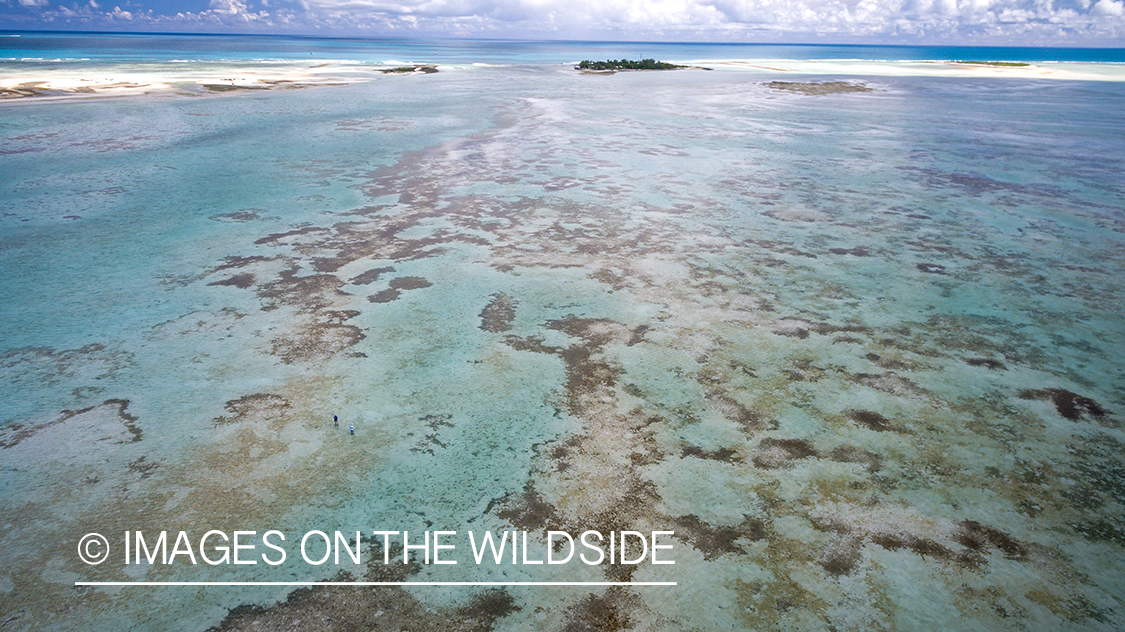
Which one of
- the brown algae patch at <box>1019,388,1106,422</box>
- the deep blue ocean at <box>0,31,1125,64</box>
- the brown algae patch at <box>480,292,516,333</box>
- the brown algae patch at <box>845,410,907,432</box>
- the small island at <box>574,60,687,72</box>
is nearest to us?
the brown algae patch at <box>845,410,907,432</box>

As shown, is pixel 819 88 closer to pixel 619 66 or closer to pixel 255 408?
pixel 619 66

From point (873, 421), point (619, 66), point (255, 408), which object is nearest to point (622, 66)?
point (619, 66)

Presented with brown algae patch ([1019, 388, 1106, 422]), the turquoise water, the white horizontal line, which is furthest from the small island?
the white horizontal line

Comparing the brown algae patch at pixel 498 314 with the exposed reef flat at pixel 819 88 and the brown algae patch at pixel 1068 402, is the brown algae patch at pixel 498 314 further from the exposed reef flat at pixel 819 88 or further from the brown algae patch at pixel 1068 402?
the exposed reef flat at pixel 819 88

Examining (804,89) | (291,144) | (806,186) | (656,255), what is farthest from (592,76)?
(656,255)

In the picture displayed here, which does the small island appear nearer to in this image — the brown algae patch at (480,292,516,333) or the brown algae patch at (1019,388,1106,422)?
the brown algae patch at (480,292,516,333)

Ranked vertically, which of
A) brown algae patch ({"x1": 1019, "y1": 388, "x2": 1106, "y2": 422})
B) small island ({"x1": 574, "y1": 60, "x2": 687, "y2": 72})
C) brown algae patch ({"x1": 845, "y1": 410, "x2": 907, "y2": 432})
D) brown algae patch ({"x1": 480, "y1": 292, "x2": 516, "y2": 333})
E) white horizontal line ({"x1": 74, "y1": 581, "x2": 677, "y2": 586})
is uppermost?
small island ({"x1": 574, "y1": 60, "x2": 687, "y2": 72})

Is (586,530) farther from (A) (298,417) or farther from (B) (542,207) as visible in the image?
(B) (542,207)

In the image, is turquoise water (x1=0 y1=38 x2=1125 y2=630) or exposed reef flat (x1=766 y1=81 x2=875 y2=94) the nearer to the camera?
turquoise water (x1=0 y1=38 x2=1125 y2=630)
